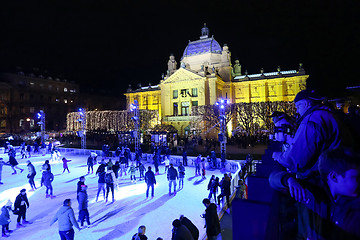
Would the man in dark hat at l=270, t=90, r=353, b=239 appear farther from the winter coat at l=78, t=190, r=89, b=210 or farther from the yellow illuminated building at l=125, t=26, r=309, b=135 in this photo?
the yellow illuminated building at l=125, t=26, r=309, b=135

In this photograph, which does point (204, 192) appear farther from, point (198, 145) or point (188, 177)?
point (198, 145)

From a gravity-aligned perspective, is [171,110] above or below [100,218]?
above

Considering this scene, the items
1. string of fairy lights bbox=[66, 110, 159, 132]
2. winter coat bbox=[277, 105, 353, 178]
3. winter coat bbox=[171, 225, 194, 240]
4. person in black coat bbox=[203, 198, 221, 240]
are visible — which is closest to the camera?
winter coat bbox=[277, 105, 353, 178]

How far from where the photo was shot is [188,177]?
13680 millimetres

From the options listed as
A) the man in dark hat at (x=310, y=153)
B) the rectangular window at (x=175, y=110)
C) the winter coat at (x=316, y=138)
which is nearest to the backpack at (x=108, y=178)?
the man in dark hat at (x=310, y=153)

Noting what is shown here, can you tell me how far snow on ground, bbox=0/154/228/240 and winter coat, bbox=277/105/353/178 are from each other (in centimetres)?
566

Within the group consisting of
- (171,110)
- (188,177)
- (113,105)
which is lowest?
(188,177)

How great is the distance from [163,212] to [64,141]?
33.5 m

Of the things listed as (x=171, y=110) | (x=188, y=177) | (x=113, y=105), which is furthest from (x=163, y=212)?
(x=113, y=105)

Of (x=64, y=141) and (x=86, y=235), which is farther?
(x=64, y=141)

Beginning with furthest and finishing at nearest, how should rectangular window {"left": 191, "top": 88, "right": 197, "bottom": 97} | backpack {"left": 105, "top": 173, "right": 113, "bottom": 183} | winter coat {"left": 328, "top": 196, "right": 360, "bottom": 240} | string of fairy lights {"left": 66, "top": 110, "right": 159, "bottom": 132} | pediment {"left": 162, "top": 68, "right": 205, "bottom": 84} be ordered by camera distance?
rectangular window {"left": 191, "top": 88, "right": 197, "bottom": 97} → pediment {"left": 162, "top": 68, "right": 205, "bottom": 84} → string of fairy lights {"left": 66, "top": 110, "right": 159, "bottom": 132} → backpack {"left": 105, "top": 173, "right": 113, "bottom": 183} → winter coat {"left": 328, "top": 196, "right": 360, "bottom": 240}

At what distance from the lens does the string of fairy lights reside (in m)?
39.0

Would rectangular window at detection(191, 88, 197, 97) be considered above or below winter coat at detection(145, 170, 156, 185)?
above

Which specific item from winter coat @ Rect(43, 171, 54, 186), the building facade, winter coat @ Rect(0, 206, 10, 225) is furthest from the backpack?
the building facade
